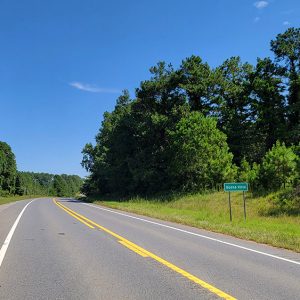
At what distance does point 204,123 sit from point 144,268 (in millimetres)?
39631

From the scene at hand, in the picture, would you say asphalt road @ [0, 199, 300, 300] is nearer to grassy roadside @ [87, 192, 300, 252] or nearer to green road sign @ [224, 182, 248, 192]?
grassy roadside @ [87, 192, 300, 252]

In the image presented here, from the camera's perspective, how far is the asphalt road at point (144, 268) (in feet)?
24.0

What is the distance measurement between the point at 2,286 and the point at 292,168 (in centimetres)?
3228

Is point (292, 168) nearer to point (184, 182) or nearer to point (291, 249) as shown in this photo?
point (184, 182)

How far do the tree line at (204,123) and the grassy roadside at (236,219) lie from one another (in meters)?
5.83

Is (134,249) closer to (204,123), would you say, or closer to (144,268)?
(144,268)

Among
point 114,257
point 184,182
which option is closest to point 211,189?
point 184,182

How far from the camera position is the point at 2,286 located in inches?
307

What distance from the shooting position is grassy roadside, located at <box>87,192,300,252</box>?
618 inches

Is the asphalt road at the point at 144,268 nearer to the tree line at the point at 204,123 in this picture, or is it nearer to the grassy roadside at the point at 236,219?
the grassy roadside at the point at 236,219

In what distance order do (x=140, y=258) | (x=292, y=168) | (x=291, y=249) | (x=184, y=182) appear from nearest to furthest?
(x=140, y=258)
(x=291, y=249)
(x=292, y=168)
(x=184, y=182)

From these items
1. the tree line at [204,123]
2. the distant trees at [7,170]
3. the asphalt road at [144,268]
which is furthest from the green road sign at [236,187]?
the distant trees at [7,170]

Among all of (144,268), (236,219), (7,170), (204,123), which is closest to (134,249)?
(144,268)

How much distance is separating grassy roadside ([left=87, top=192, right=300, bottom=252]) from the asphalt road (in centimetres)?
133
